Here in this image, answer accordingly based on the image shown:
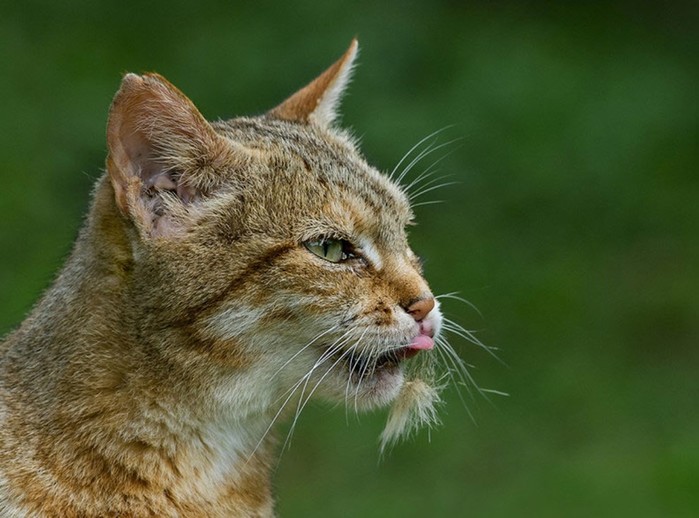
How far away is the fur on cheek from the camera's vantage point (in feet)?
15.0

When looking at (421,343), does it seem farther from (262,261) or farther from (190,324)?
(190,324)

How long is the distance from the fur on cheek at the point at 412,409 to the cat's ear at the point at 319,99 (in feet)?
3.66

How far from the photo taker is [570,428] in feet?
27.8

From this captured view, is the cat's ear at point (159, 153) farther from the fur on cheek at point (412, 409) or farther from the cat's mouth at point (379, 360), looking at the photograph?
the fur on cheek at point (412, 409)

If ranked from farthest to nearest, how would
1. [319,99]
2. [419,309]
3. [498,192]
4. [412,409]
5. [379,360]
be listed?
[498,192]
[319,99]
[412,409]
[379,360]
[419,309]

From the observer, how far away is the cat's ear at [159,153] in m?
4.05

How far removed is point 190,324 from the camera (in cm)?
407

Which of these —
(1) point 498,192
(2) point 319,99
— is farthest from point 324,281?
(1) point 498,192

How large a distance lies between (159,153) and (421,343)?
1016mm

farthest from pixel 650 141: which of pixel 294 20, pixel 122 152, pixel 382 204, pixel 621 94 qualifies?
pixel 122 152

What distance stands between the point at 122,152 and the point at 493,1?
8114 mm

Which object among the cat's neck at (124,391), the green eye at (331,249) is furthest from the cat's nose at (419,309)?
the cat's neck at (124,391)

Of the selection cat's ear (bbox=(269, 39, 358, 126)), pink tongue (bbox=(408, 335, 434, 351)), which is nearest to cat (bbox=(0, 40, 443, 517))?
pink tongue (bbox=(408, 335, 434, 351))

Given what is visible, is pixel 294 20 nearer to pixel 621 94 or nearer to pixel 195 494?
pixel 621 94
